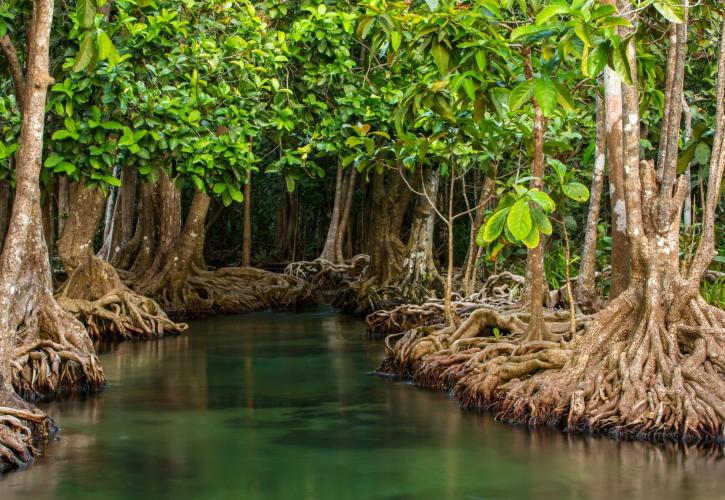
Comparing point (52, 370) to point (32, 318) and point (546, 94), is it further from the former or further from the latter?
point (546, 94)

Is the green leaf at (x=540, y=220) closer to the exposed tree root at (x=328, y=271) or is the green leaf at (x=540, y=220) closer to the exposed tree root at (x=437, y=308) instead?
the exposed tree root at (x=437, y=308)

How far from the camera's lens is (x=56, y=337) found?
11.4 metres

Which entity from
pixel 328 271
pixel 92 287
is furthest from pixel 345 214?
pixel 92 287

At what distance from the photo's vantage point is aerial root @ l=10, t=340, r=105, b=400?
35.1ft

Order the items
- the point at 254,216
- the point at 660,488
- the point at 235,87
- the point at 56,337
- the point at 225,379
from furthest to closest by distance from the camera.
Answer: the point at 254,216, the point at 235,87, the point at 225,379, the point at 56,337, the point at 660,488

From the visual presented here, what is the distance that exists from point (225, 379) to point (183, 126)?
308 cm

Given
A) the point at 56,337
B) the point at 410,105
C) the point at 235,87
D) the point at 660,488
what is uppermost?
the point at 235,87

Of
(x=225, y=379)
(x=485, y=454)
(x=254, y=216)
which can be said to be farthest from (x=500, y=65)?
(x=254, y=216)

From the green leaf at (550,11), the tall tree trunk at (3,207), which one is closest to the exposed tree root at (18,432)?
the green leaf at (550,11)

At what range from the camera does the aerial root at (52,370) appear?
1070 cm

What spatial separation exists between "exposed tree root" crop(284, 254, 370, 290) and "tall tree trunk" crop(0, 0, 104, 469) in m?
11.2

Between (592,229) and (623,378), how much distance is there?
381 cm

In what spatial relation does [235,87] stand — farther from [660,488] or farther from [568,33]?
[660,488]

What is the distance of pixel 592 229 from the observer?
12531 millimetres
